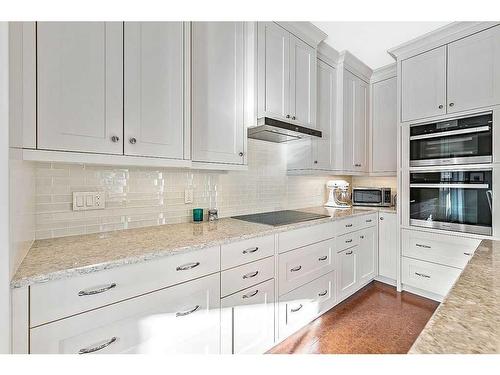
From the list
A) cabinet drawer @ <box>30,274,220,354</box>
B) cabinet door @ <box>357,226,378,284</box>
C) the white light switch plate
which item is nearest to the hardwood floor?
cabinet door @ <box>357,226,378,284</box>

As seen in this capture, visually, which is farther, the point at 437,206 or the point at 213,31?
the point at 437,206

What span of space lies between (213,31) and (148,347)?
1.89 m

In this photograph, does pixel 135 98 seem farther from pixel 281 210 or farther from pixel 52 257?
Answer: pixel 281 210

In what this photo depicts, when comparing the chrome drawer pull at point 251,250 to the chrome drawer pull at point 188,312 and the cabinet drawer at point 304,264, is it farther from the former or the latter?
the chrome drawer pull at point 188,312

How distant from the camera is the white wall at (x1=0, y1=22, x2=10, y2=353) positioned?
753mm

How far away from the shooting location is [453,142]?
7.31 feet

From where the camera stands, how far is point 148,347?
1096 millimetres

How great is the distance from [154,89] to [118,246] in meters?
0.86

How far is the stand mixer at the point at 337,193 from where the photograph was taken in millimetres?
2895

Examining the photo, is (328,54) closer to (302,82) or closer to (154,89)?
(302,82)

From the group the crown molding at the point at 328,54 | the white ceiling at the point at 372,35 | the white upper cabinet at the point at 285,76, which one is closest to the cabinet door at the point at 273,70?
the white upper cabinet at the point at 285,76

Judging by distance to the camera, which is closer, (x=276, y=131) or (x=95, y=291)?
(x=95, y=291)

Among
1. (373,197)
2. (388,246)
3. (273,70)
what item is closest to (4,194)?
(273,70)
